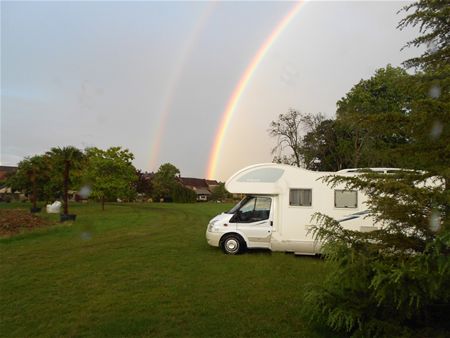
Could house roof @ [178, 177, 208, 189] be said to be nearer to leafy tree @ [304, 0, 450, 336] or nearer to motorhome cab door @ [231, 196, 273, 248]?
motorhome cab door @ [231, 196, 273, 248]

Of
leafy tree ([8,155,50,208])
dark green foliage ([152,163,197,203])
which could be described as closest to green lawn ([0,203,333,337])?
leafy tree ([8,155,50,208])

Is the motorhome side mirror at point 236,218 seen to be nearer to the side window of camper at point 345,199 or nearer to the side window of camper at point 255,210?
the side window of camper at point 255,210

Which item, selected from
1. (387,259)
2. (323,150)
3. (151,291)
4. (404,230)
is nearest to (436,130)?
(404,230)

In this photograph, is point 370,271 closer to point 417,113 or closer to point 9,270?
point 417,113

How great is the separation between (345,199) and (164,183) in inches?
2634

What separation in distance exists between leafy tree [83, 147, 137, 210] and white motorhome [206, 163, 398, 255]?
3326 cm

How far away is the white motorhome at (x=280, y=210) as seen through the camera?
40.1 feet

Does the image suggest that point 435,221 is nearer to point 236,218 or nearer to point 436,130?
point 436,130

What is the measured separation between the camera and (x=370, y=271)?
4855 mm

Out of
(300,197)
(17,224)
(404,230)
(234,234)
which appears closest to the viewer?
(404,230)

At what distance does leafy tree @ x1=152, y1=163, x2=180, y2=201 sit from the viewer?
75.8m

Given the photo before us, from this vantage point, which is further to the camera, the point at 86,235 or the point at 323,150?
the point at 323,150

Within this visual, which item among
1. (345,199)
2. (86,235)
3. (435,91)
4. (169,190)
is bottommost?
(86,235)

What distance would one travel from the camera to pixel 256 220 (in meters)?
13.1
